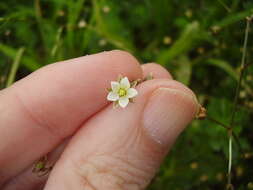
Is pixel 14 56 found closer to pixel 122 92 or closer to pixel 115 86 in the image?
pixel 115 86

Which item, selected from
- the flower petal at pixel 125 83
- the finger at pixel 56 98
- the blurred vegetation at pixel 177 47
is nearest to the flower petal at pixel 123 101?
the flower petal at pixel 125 83

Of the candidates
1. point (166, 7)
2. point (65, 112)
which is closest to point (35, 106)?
point (65, 112)

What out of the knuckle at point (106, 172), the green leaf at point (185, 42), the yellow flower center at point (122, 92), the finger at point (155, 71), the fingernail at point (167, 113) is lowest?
the green leaf at point (185, 42)

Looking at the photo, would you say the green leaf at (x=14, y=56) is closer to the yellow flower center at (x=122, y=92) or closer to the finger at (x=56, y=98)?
the finger at (x=56, y=98)

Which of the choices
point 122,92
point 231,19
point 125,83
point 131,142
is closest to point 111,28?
point 231,19

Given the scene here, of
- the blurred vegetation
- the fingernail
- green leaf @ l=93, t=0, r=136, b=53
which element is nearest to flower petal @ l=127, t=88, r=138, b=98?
the fingernail

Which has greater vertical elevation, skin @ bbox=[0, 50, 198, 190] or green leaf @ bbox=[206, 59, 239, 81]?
skin @ bbox=[0, 50, 198, 190]

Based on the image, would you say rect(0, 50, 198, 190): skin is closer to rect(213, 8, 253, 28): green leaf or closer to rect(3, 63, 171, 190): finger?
rect(3, 63, 171, 190): finger
